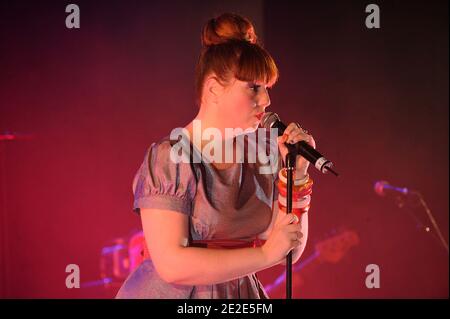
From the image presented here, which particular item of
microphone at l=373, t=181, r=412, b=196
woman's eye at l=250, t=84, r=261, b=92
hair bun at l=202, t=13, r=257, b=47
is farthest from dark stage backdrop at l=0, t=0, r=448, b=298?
woman's eye at l=250, t=84, r=261, b=92

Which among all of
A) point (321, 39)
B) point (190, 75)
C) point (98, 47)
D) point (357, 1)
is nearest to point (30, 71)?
point (98, 47)

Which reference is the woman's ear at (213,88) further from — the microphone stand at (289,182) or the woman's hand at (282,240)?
the woman's hand at (282,240)

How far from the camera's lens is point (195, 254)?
51.9 inches

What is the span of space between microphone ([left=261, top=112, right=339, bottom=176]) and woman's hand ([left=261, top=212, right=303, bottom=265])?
0.16m

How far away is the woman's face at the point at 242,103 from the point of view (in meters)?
1.44

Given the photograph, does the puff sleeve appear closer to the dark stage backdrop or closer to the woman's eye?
the woman's eye

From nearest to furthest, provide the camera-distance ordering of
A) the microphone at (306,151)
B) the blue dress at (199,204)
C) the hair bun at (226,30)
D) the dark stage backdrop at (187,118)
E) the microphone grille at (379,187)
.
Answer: the microphone at (306,151), the blue dress at (199,204), the hair bun at (226,30), the dark stage backdrop at (187,118), the microphone grille at (379,187)

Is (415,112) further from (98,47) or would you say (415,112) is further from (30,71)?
(30,71)

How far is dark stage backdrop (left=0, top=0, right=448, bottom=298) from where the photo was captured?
2.60 metres

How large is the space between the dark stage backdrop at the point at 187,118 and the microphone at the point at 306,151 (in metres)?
1.33

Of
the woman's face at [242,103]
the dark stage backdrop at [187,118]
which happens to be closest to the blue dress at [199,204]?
the woman's face at [242,103]

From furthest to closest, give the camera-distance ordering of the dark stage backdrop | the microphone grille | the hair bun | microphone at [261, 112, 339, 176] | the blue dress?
the microphone grille, the dark stage backdrop, the hair bun, the blue dress, microphone at [261, 112, 339, 176]

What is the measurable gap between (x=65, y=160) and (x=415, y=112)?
1.98 metres
